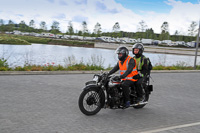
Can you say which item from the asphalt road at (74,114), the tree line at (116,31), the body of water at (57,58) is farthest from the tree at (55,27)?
the asphalt road at (74,114)

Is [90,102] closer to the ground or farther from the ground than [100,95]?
closer to the ground

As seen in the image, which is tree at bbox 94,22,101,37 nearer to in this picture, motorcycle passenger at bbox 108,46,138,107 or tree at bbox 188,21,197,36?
tree at bbox 188,21,197,36

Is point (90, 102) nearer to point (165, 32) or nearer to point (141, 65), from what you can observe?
point (141, 65)

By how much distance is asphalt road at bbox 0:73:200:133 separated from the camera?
5020mm

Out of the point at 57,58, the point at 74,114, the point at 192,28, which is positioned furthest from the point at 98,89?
the point at 192,28

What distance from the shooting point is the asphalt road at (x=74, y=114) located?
5.02 meters

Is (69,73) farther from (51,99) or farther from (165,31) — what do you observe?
(165,31)

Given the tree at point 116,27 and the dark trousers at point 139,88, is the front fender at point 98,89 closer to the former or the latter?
the dark trousers at point 139,88

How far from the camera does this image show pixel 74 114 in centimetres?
589

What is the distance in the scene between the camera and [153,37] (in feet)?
340

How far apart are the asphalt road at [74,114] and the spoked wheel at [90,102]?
0.16m

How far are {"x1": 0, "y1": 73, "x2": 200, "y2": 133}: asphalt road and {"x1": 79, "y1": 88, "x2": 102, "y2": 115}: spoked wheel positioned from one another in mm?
163

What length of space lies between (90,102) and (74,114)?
521 mm

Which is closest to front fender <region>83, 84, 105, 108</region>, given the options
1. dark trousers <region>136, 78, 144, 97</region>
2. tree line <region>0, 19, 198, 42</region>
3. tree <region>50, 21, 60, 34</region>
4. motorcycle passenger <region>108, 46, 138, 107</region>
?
motorcycle passenger <region>108, 46, 138, 107</region>
